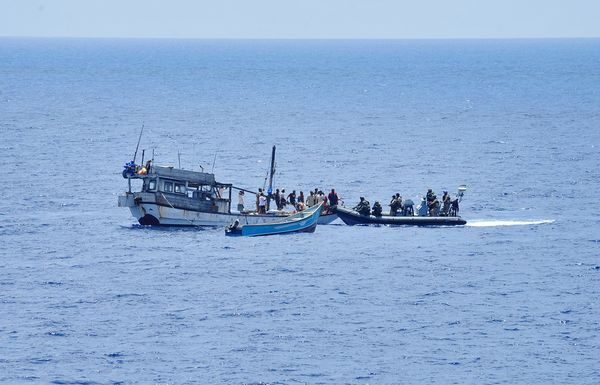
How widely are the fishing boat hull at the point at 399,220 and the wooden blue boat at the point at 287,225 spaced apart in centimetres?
257

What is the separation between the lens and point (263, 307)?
196 ft

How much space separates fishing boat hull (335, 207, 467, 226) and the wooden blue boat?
2.57m

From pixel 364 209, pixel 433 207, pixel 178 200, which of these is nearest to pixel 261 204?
pixel 178 200

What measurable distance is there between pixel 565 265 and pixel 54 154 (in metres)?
63.5

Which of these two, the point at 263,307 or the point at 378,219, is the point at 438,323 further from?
the point at 378,219

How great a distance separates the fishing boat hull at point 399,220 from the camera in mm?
79250

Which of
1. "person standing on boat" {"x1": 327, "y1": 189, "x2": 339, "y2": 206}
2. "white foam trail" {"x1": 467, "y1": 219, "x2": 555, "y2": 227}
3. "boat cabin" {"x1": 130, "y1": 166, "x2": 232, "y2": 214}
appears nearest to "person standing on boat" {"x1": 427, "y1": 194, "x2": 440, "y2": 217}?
"white foam trail" {"x1": 467, "y1": 219, "x2": 555, "y2": 227}

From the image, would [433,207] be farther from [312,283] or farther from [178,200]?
[312,283]

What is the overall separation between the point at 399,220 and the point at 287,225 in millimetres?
7323

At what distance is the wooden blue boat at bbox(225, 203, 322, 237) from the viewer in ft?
250

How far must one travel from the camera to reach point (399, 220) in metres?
79.2

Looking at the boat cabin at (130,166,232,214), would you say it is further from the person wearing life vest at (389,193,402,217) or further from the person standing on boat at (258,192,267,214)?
the person wearing life vest at (389,193,402,217)

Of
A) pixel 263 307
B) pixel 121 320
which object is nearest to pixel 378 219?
pixel 263 307

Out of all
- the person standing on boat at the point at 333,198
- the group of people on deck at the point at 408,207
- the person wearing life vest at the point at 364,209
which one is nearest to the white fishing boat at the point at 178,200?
the person standing on boat at the point at 333,198
